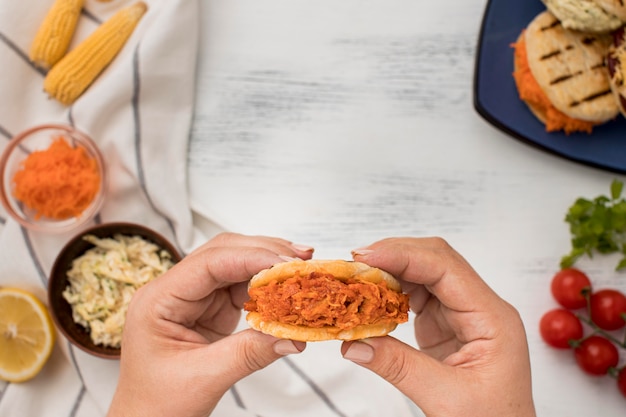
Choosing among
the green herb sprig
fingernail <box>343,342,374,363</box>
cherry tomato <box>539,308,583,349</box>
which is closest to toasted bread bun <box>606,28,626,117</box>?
the green herb sprig

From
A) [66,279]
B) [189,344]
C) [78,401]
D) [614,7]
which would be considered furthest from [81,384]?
[614,7]

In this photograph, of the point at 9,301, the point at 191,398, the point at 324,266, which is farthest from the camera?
the point at 9,301

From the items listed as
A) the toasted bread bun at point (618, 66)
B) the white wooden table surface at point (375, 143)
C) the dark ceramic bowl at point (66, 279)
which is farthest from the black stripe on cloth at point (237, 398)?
the toasted bread bun at point (618, 66)

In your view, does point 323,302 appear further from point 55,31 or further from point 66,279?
point 55,31

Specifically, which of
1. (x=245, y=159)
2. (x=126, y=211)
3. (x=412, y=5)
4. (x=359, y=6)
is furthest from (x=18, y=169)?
(x=412, y=5)

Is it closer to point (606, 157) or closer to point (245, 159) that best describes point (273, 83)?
point (245, 159)

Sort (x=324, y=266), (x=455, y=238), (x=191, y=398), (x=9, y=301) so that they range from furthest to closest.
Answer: (x=455, y=238), (x=9, y=301), (x=191, y=398), (x=324, y=266)

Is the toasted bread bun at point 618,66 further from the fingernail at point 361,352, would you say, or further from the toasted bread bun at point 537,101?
the fingernail at point 361,352
